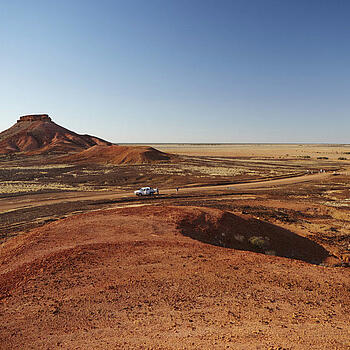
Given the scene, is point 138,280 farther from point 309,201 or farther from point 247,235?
point 309,201

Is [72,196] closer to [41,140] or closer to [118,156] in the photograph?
[118,156]

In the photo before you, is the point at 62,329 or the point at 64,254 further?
the point at 64,254

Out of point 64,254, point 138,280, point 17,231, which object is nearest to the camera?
point 138,280

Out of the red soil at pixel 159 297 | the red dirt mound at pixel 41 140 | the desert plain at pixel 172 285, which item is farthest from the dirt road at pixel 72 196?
the red dirt mound at pixel 41 140

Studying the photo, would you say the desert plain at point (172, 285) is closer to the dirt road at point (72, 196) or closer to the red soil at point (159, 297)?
the red soil at point (159, 297)

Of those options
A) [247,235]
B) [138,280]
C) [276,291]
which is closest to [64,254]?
[138,280]

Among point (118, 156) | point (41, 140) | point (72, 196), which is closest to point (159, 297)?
point (72, 196)
